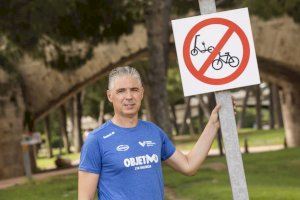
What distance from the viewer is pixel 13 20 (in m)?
18.0

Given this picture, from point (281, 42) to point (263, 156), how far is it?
264 inches

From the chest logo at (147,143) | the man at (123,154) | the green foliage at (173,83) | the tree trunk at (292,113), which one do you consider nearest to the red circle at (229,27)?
the man at (123,154)

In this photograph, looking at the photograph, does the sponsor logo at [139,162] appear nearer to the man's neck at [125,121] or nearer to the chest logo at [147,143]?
the chest logo at [147,143]

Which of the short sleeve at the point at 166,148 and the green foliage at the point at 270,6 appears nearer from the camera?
the short sleeve at the point at 166,148

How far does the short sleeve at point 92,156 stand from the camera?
12.4ft

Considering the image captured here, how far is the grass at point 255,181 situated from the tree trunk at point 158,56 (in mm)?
1414

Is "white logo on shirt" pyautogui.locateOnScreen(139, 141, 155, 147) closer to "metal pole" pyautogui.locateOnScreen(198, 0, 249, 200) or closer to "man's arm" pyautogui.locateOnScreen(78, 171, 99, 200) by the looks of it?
"man's arm" pyautogui.locateOnScreen(78, 171, 99, 200)

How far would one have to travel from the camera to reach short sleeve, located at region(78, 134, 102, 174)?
3774 mm

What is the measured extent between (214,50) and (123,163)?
2.75 feet

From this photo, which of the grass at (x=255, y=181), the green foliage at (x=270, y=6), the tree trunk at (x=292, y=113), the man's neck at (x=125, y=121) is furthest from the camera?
the tree trunk at (x=292, y=113)

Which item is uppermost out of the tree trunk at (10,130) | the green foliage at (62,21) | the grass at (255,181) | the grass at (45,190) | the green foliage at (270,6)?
the green foliage at (62,21)

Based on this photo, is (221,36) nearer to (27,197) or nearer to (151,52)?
(27,197)

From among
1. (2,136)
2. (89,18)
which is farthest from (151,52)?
(2,136)

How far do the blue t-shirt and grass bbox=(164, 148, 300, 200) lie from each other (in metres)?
7.62
